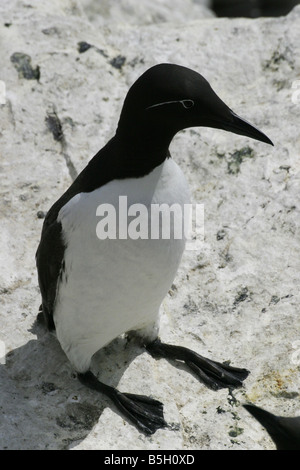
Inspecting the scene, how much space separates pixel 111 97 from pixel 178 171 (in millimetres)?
2428

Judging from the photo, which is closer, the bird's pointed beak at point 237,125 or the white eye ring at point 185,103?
the white eye ring at point 185,103

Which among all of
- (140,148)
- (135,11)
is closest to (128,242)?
(140,148)

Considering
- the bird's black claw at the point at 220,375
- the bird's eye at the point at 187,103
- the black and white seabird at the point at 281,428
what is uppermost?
the bird's eye at the point at 187,103

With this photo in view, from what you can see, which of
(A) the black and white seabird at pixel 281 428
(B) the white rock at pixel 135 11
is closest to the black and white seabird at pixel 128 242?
(A) the black and white seabird at pixel 281 428

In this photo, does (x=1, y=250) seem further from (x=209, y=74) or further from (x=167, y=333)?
(x=209, y=74)

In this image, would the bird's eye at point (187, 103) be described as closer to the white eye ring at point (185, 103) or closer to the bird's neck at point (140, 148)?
the white eye ring at point (185, 103)

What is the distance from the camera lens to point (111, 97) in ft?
24.0

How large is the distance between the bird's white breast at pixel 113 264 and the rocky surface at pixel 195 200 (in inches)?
21.2

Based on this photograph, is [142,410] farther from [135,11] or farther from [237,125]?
[135,11]

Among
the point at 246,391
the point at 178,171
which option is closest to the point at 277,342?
the point at 246,391

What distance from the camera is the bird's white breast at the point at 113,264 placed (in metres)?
4.83

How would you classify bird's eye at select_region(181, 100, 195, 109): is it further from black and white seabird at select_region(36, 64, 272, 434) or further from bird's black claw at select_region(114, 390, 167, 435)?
bird's black claw at select_region(114, 390, 167, 435)

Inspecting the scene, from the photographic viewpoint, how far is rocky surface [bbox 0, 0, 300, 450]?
518 centimetres

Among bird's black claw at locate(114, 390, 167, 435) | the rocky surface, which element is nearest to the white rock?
the rocky surface
